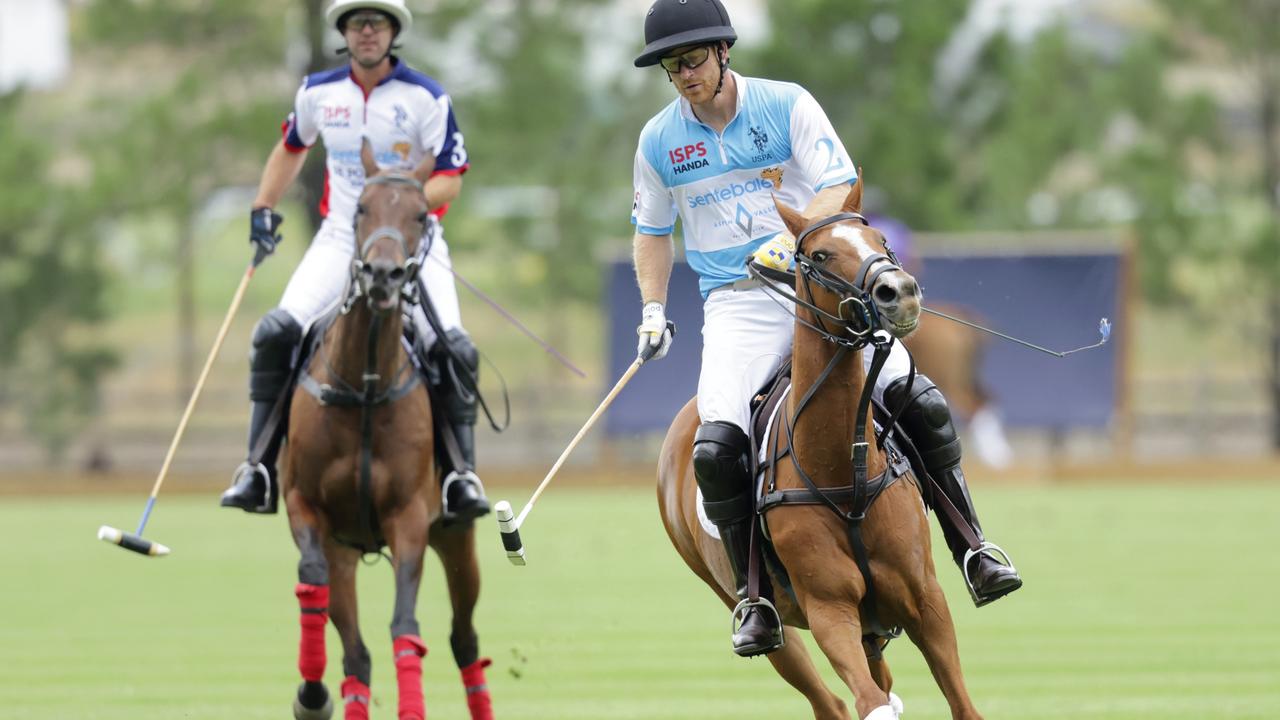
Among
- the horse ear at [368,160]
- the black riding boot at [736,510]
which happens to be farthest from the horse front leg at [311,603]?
the black riding boot at [736,510]

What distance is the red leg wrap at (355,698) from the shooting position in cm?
771

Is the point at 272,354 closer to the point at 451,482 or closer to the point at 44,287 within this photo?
the point at 451,482

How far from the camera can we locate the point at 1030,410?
27266mm

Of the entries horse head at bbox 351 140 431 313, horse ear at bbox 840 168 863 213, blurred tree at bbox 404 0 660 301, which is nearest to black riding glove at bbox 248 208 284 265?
horse head at bbox 351 140 431 313

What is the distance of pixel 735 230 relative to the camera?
23.2 ft

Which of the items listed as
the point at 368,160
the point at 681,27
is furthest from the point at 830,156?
the point at 368,160

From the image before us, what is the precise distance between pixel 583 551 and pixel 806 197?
37.2ft

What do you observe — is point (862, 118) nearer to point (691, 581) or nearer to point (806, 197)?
point (691, 581)

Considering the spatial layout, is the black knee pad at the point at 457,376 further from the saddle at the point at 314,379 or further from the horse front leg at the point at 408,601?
the horse front leg at the point at 408,601

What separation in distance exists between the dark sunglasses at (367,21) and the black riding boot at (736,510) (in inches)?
107

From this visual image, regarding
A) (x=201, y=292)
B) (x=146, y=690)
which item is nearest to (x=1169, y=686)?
(x=146, y=690)

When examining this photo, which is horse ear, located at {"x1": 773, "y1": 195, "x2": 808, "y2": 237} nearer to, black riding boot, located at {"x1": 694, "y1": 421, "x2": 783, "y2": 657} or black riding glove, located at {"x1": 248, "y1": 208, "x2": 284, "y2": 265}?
black riding boot, located at {"x1": 694, "y1": 421, "x2": 783, "y2": 657}

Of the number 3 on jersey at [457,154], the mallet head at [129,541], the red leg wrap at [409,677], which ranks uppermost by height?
the number 3 on jersey at [457,154]

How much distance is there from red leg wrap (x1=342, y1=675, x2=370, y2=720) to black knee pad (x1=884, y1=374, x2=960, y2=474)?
2514mm
